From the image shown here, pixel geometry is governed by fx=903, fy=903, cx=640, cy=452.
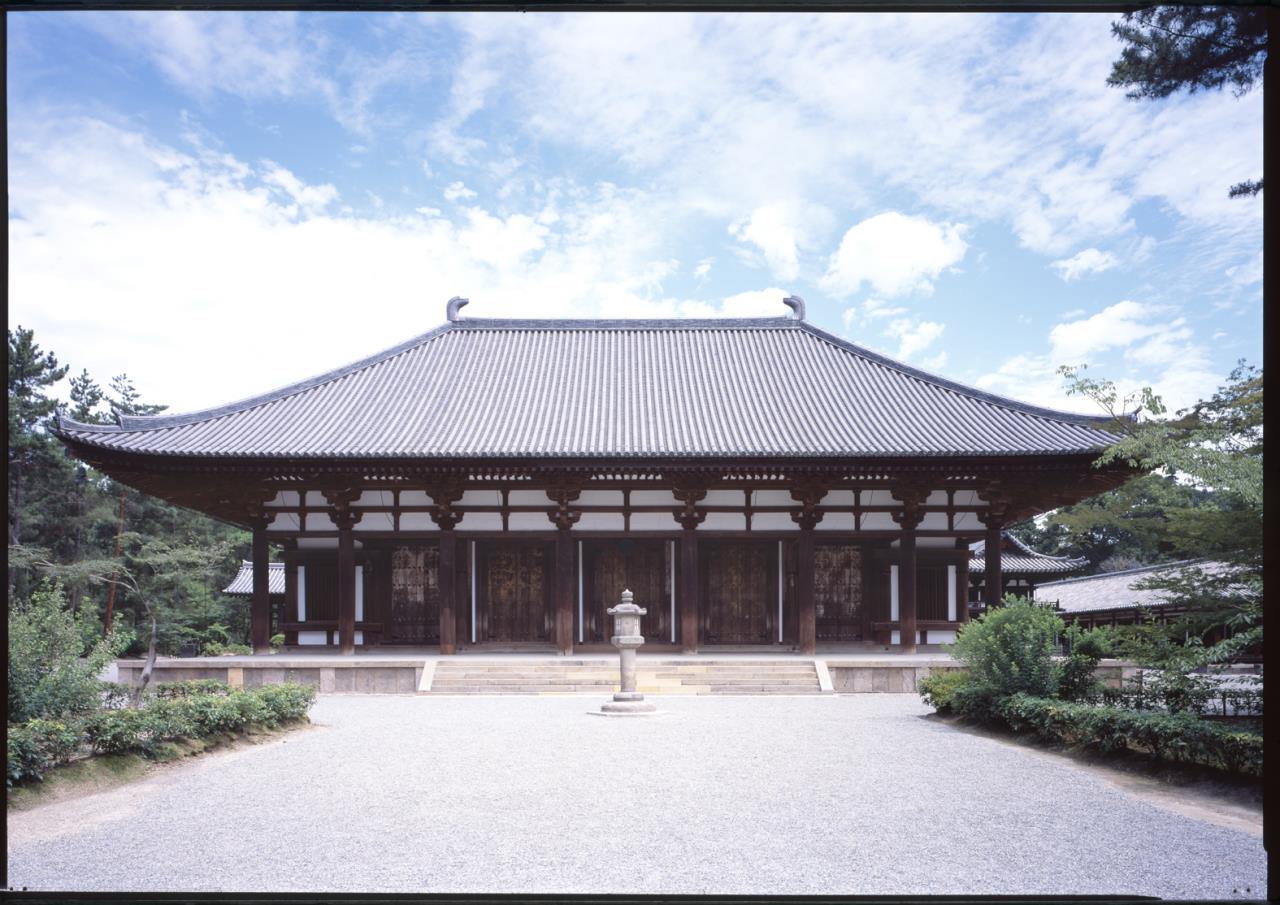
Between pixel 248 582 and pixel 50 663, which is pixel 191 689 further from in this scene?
pixel 248 582

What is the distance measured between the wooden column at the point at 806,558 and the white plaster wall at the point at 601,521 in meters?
3.77

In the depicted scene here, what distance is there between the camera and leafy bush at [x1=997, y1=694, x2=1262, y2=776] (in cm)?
826

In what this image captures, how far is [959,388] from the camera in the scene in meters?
22.1

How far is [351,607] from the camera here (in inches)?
752

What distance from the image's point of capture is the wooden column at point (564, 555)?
61.6 ft

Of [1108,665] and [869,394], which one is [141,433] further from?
[1108,665]

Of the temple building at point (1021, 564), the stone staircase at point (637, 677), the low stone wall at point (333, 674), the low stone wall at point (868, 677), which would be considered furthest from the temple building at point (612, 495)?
the temple building at point (1021, 564)

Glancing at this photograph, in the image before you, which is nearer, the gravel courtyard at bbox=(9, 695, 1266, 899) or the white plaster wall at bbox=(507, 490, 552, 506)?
the gravel courtyard at bbox=(9, 695, 1266, 899)

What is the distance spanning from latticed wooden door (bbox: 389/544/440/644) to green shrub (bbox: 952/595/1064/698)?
12382 mm

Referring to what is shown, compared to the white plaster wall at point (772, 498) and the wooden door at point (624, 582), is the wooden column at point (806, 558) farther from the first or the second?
the wooden door at point (624, 582)

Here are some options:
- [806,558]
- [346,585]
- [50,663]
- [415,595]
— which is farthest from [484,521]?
[50,663]

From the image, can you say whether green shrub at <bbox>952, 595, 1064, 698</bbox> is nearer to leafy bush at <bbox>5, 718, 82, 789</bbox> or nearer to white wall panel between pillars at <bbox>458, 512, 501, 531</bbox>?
white wall panel between pillars at <bbox>458, 512, 501, 531</bbox>

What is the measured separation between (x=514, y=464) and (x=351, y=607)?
4.80 m

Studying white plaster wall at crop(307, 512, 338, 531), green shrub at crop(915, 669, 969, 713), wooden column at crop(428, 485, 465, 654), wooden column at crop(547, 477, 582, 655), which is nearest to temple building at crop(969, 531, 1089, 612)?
wooden column at crop(547, 477, 582, 655)
